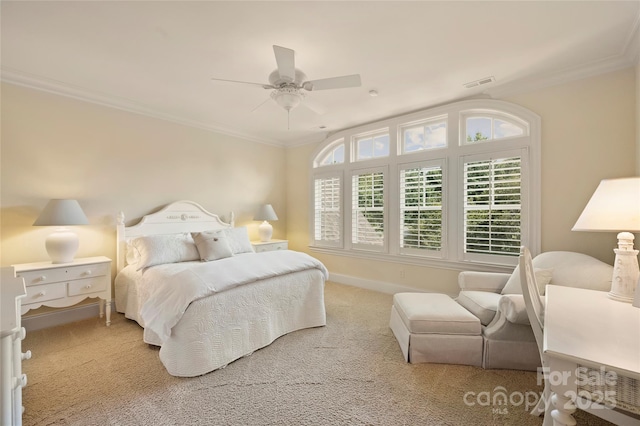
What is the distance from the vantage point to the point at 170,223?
3.91m

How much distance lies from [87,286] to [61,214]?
0.81 m

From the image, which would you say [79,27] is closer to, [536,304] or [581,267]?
[536,304]

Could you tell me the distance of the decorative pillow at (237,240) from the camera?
149 inches

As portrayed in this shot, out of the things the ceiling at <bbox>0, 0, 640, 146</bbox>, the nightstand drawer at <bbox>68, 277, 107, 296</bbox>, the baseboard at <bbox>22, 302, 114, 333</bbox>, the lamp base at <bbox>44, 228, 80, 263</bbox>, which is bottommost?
the baseboard at <bbox>22, 302, 114, 333</bbox>

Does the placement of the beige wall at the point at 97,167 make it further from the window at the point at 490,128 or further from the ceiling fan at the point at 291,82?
the window at the point at 490,128

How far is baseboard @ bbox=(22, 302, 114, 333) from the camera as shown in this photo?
2932 millimetres

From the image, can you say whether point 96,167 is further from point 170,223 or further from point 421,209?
point 421,209

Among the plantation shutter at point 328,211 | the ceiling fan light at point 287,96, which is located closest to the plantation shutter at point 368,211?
the plantation shutter at point 328,211

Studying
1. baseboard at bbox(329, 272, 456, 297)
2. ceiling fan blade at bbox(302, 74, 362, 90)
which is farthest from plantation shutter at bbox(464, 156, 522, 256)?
ceiling fan blade at bbox(302, 74, 362, 90)

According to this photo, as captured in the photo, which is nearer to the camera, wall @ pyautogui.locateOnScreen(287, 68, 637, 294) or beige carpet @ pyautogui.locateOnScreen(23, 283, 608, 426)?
beige carpet @ pyautogui.locateOnScreen(23, 283, 608, 426)

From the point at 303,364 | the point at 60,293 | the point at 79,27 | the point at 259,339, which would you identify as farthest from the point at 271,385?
the point at 79,27

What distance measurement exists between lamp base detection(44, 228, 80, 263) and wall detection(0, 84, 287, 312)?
332 millimetres

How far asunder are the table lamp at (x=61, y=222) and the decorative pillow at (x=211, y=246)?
1171mm

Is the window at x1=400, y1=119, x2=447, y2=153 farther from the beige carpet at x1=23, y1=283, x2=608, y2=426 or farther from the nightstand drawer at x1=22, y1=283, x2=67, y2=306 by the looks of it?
the nightstand drawer at x1=22, y1=283, x2=67, y2=306
